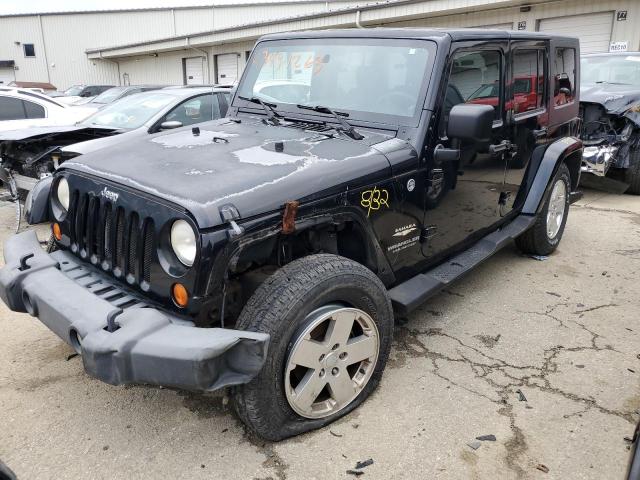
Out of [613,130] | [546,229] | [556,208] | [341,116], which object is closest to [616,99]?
[613,130]

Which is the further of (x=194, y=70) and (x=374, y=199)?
(x=194, y=70)

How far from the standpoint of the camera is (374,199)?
9.23ft

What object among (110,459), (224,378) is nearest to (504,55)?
(224,378)

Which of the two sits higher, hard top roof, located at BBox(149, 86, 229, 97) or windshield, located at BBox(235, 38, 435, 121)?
windshield, located at BBox(235, 38, 435, 121)

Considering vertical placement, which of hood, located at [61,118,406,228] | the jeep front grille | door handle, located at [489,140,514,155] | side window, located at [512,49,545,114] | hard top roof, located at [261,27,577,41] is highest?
hard top roof, located at [261,27,577,41]

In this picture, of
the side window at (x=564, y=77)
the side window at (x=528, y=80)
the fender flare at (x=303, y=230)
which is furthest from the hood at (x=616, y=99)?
the fender flare at (x=303, y=230)

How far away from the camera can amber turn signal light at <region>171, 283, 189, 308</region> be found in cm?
225

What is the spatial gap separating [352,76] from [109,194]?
5.56ft

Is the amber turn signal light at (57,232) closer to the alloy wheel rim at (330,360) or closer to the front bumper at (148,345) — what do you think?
the front bumper at (148,345)

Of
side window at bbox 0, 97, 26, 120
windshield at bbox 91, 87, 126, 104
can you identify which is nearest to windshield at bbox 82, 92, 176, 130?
side window at bbox 0, 97, 26, 120

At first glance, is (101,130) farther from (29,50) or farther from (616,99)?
(29,50)

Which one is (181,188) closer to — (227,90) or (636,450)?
(636,450)

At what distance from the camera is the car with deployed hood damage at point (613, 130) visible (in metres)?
7.19

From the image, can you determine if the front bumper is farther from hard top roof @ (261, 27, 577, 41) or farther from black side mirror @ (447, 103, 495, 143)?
hard top roof @ (261, 27, 577, 41)
